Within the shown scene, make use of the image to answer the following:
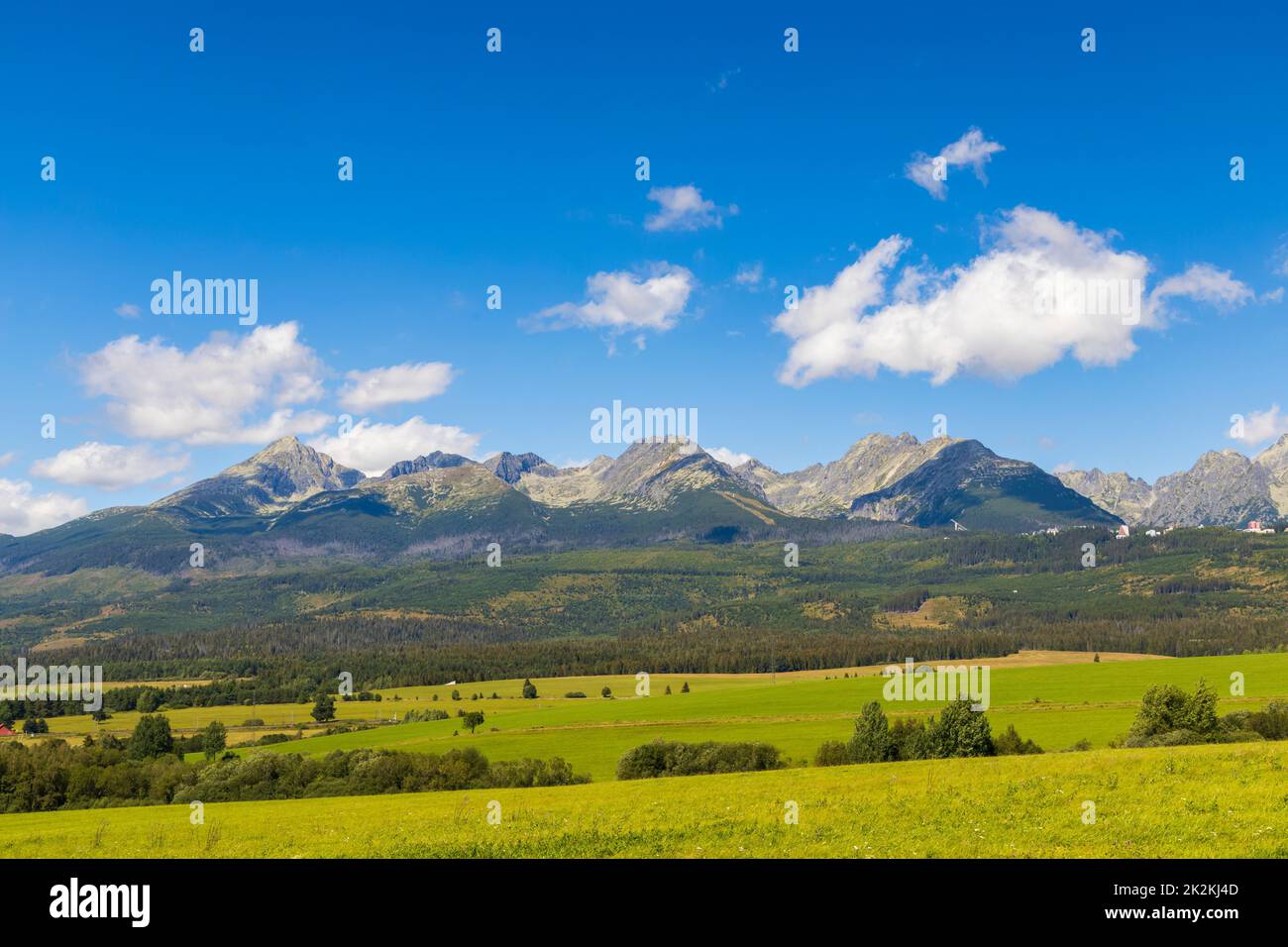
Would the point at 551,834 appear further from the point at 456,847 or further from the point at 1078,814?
the point at 1078,814

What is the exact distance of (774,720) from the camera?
159375 mm

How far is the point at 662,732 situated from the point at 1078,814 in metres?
125

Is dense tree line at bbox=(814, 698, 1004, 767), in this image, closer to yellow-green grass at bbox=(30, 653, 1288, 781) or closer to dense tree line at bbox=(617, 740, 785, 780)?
dense tree line at bbox=(617, 740, 785, 780)

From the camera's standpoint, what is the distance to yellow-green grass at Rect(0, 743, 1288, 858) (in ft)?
92.1

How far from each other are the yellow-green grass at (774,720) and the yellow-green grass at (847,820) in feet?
207

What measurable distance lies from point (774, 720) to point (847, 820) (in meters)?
130

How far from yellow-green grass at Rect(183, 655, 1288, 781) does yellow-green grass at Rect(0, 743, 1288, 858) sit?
2483 inches

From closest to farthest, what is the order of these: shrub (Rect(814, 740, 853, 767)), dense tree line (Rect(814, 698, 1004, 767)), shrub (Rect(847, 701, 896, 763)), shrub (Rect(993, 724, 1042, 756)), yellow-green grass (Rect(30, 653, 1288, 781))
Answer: dense tree line (Rect(814, 698, 1004, 767)) < shrub (Rect(847, 701, 896, 763)) < shrub (Rect(993, 724, 1042, 756)) < shrub (Rect(814, 740, 853, 767)) < yellow-green grass (Rect(30, 653, 1288, 781))

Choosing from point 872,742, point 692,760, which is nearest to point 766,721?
point 692,760

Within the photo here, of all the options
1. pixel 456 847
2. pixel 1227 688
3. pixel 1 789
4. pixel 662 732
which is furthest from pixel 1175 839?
pixel 1227 688

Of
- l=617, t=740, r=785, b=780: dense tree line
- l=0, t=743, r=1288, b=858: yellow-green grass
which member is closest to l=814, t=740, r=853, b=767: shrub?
l=617, t=740, r=785, b=780: dense tree line

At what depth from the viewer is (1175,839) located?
2652 centimetres

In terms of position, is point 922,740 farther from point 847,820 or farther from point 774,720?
point 774,720

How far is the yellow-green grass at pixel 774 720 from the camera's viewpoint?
12650 centimetres
